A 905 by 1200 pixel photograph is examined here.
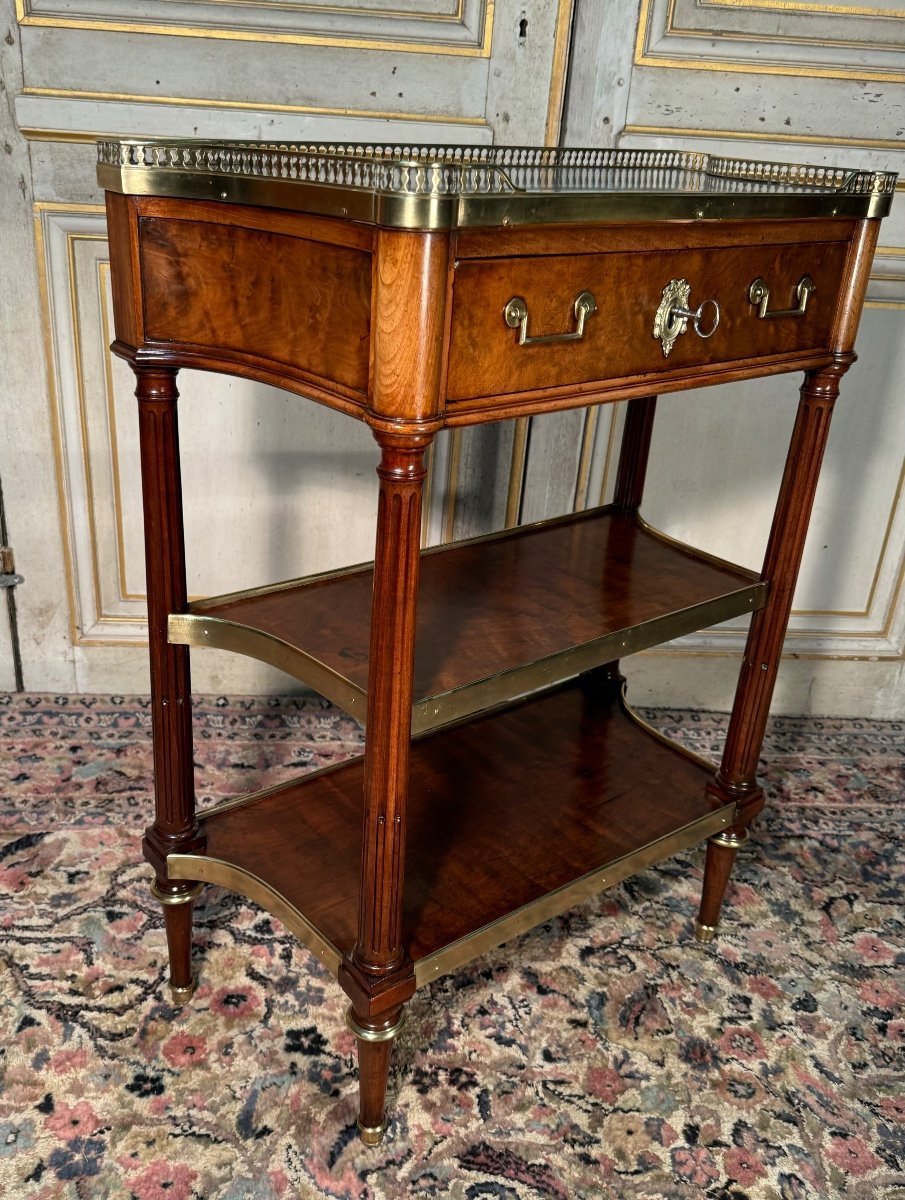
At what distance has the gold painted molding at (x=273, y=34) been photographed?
2.04 meters

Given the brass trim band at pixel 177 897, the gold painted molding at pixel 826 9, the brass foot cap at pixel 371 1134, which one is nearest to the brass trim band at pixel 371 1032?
the brass foot cap at pixel 371 1134

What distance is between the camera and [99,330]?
2254mm

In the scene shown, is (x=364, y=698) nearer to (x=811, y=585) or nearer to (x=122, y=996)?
(x=122, y=996)

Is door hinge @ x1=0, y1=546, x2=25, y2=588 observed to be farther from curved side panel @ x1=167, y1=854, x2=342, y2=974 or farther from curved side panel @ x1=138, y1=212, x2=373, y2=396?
curved side panel @ x1=138, y1=212, x2=373, y2=396

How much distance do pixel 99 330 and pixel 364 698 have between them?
1.33 meters

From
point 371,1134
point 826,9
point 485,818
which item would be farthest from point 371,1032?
point 826,9

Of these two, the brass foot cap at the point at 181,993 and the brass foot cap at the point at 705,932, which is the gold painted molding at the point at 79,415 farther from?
the brass foot cap at the point at 705,932

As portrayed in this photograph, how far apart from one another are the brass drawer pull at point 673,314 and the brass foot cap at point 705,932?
41.8 inches

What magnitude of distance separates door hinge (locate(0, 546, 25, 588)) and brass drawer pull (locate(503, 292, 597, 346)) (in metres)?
1.67

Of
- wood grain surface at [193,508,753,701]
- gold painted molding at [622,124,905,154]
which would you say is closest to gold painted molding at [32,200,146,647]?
wood grain surface at [193,508,753,701]

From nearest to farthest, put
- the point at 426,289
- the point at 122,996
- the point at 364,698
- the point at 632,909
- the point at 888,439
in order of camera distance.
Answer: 1. the point at 426,289
2. the point at 364,698
3. the point at 122,996
4. the point at 632,909
5. the point at 888,439

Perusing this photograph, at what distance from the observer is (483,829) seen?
1713mm

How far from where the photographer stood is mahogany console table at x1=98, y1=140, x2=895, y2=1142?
3.66 feet

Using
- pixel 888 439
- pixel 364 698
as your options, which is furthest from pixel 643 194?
pixel 888 439
